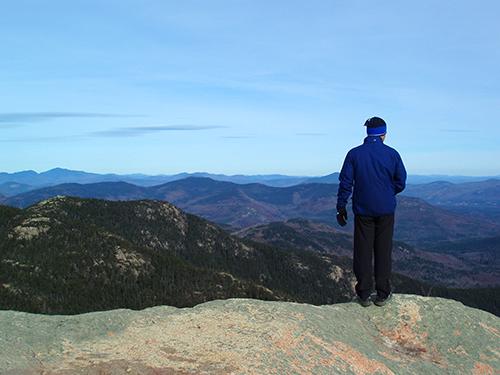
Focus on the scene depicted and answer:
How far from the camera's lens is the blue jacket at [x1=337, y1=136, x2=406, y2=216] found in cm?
1342

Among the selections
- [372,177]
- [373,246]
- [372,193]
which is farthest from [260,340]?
[372,177]

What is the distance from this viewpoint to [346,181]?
13.5 meters

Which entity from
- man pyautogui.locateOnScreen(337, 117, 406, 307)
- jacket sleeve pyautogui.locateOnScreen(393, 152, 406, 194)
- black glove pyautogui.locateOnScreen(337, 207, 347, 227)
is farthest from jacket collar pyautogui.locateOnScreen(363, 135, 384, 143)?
black glove pyautogui.locateOnScreen(337, 207, 347, 227)

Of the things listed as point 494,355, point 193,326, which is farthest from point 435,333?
point 193,326

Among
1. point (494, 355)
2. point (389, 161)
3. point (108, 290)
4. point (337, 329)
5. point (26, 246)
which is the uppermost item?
point (389, 161)

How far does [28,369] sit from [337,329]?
7.77m

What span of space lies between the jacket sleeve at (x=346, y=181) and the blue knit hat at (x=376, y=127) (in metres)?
0.99

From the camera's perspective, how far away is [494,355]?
13211mm

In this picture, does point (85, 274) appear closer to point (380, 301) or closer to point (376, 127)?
point (380, 301)

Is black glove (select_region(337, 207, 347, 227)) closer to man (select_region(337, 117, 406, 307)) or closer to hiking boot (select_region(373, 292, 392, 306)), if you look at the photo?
man (select_region(337, 117, 406, 307))

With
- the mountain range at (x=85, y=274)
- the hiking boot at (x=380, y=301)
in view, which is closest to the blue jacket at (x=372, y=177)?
the hiking boot at (x=380, y=301)

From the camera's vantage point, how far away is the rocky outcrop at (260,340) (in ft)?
30.9

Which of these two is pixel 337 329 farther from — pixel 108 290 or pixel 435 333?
pixel 108 290

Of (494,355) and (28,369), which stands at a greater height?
(28,369)
